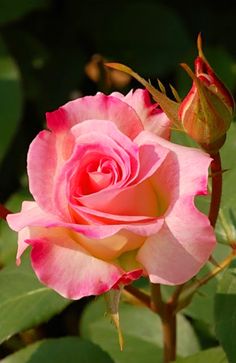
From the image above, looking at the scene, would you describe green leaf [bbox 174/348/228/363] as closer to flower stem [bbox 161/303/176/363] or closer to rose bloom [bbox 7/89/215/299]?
flower stem [bbox 161/303/176/363]

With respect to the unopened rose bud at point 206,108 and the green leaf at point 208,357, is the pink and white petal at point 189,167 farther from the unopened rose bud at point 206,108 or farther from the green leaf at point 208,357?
the green leaf at point 208,357

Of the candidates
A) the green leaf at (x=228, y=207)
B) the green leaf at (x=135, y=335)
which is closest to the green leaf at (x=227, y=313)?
the green leaf at (x=228, y=207)

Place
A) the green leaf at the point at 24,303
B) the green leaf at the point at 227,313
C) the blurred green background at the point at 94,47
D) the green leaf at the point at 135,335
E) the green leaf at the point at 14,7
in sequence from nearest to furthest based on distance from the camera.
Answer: the green leaf at the point at 227,313 < the green leaf at the point at 24,303 < the green leaf at the point at 135,335 < the green leaf at the point at 14,7 < the blurred green background at the point at 94,47

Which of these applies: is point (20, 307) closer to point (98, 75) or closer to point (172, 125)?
point (172, 125)

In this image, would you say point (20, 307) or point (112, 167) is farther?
point (20, 307)

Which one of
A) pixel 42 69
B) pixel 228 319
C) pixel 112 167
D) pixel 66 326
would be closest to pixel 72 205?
pixel 112 167

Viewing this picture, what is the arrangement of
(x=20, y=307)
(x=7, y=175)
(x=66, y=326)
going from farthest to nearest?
(x=7, y=175) < (x=66, y=326) < (x=20, y=307)

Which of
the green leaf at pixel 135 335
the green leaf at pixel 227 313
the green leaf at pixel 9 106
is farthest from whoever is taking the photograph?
the green leaf at pixel 9 106
